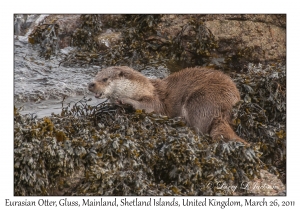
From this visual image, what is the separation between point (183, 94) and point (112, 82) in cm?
71

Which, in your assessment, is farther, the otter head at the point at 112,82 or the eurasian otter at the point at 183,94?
the otter head at the point at 112,82

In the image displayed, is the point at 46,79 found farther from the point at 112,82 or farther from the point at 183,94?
the point at 183,94

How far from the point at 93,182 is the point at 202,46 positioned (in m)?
3.14

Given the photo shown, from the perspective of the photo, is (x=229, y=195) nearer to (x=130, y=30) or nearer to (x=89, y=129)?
(x=89, y=129)

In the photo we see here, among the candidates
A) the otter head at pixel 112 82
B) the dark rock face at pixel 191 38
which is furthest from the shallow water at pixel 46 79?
the otter head at pixel 112 82

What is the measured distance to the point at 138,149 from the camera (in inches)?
173

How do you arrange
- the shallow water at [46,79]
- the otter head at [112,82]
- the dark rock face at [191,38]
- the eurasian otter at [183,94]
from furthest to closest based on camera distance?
the dark rock face at [191,38] < the shallow water at [46,79] < the otter head at [112,82] < the eurasian otter at [183,94]

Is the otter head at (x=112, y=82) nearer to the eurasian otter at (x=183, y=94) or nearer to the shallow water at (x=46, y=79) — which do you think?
the eurasian otter at (x=183, y=94)

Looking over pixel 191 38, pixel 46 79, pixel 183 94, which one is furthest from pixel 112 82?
pixel 191 38

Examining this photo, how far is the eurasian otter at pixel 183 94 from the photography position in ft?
15.9

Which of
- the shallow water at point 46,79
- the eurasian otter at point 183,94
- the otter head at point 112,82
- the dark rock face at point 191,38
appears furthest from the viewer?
the dark rock face at point 191,38

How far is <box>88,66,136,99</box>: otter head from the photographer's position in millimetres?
5016

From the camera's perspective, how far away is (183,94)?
16.9 ft
